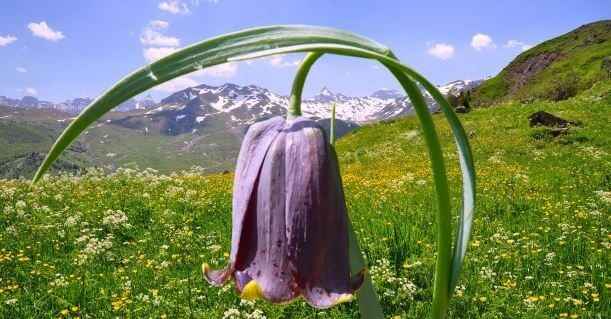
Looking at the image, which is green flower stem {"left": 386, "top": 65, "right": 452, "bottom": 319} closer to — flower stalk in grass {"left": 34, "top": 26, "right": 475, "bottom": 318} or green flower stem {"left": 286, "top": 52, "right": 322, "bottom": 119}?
flower stalk in grass {"left": 34, "top": 26, "right": 475, "bottom": 318}

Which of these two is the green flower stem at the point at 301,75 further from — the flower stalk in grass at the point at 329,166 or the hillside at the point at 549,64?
the hillside at the point at 549,64

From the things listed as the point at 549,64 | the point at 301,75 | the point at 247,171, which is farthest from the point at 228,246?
the point at 549,64

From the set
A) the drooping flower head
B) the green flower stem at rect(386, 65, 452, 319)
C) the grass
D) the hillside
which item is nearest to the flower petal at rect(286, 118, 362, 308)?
the drooping flower head

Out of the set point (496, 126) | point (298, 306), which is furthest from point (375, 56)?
point (496, 126)

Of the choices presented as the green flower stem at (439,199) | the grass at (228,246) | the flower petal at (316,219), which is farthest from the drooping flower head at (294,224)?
the grass at (228,246)

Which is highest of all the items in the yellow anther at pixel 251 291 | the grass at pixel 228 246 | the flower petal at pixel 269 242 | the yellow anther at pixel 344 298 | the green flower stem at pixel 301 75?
the green flower stem at pixel 301 75

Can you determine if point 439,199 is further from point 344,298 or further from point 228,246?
point 228,246

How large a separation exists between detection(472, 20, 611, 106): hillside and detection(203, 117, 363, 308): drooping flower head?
42.0m

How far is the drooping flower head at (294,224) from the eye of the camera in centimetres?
88

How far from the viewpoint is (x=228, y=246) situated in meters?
5.18

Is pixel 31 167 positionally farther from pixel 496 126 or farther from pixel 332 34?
pixel 332 34

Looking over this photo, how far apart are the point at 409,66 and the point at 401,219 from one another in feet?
17.0

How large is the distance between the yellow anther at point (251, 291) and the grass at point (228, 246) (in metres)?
2.45

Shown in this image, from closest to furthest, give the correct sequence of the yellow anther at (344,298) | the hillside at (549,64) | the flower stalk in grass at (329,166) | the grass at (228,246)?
the flower stalk in grass at (329,166) < the yellow anther at (344,298) < the grass at (228,246) < the hillside at (549,64)
